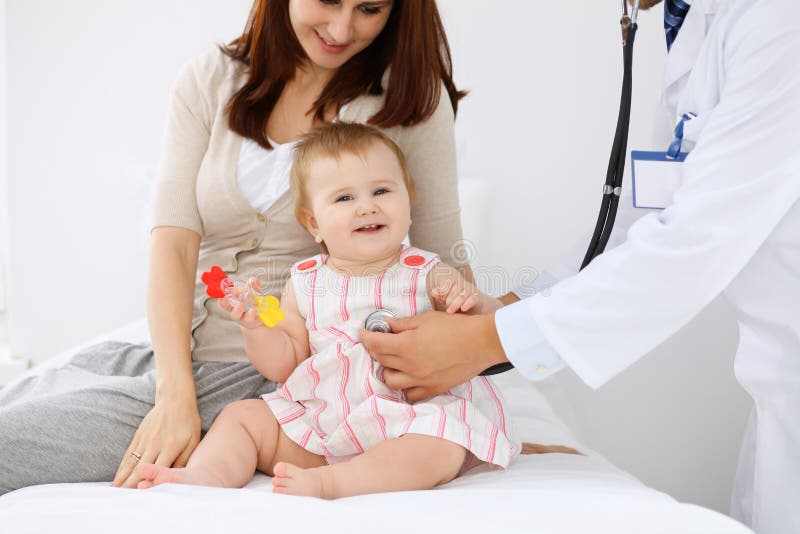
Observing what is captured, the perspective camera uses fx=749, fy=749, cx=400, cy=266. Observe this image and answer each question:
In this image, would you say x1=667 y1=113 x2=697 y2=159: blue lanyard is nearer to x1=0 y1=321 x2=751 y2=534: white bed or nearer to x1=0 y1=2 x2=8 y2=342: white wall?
x1=0 y1=321 x2=751 y2=534: white bed

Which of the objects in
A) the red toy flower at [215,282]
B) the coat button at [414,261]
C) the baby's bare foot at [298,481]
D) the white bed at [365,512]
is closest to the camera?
the white bed at [365,512]

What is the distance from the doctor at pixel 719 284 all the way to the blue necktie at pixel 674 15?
0.61 ft

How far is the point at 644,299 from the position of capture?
3.45 ft

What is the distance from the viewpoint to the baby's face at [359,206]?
133 centimetres

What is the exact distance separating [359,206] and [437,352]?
1.02 feet

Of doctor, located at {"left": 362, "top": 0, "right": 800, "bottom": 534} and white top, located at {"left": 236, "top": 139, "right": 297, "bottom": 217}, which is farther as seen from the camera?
white top, located at {"left": 236, "top": 139, "right": 297, "bottom": 217}

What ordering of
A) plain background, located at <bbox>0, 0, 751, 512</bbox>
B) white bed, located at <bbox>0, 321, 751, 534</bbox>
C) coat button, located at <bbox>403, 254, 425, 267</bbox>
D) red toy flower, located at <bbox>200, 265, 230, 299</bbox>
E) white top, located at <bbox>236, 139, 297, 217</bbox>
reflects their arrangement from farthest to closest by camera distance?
plain background, located at <bbox>0, 0, 751, 512</bbox> < white top, located at <bbox>236, 139, 297, 217</bbox> < coat button, located at <bbox>403, 254, 425, 267</bbox> < red toy flower, located at <bbox>200, 265, 230, 299</bbox> < white bed, located at <bbox>0, 321, 751, 534</bbox>

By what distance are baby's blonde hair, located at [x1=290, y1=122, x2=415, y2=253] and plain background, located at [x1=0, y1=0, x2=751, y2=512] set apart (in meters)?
0.91

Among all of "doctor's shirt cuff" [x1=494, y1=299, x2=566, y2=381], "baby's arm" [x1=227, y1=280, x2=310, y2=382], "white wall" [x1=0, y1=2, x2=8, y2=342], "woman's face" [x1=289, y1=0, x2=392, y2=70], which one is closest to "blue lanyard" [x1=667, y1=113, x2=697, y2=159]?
"doctor's shirt cuff" [x1=494, y1=299, x2=566, y2=381]

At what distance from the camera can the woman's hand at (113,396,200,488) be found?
3.72 feet

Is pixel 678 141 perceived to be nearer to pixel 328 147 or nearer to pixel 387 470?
Result: pixel 328 147

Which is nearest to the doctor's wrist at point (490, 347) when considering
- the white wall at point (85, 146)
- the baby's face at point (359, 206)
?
the baby's face at point (359, 206)

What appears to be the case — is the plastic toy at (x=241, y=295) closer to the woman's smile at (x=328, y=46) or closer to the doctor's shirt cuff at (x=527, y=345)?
the doctor's shirt cuff at (x=527, y=345)

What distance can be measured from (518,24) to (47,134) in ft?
5.36
